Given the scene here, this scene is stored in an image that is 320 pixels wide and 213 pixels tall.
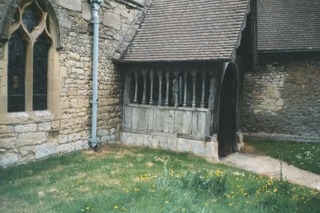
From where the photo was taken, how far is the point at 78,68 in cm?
848

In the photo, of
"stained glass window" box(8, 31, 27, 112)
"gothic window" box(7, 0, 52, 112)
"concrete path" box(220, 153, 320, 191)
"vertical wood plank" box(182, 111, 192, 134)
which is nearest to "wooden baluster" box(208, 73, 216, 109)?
"vertical wood plank" box(182, 111, 192, 134)

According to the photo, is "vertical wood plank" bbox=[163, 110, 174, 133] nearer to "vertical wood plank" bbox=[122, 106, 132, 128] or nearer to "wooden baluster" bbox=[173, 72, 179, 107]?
"wooden baluster" bbox=[173, 72, 179, 107]

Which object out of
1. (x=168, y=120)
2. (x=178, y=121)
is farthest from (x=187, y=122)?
(x=168, y=120)

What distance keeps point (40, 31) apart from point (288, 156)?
8100mm

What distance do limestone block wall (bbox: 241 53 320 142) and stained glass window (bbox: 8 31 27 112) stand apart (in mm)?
9333

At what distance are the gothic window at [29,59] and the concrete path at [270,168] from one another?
5163 millimetres

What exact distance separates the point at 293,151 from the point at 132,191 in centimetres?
774

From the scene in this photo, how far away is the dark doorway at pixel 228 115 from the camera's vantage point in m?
11.1

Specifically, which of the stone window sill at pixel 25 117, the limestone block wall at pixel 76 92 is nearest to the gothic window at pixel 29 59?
the stone window sill at pixel 25 117

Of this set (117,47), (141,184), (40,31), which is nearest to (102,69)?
(117,47)

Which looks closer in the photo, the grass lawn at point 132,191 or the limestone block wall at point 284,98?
the grass lawn at point 132,191

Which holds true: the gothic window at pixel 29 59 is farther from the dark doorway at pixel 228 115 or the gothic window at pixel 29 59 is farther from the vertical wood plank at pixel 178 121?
the dark doorway at pixel 228 115

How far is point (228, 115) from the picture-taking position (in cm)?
1136

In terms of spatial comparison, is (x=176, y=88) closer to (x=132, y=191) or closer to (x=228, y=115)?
(x=228, y=115)
